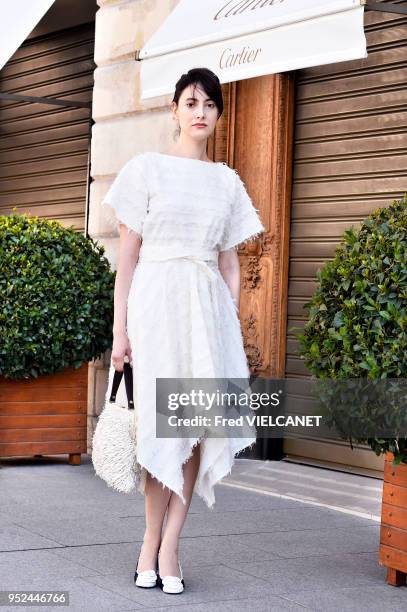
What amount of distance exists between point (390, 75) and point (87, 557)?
3972mm

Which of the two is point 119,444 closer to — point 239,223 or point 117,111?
point 239,223

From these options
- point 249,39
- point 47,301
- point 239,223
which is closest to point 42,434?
point 47,301

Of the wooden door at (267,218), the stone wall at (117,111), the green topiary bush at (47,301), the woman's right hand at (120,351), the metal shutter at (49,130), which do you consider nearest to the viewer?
the woman's right hand at (120,351)

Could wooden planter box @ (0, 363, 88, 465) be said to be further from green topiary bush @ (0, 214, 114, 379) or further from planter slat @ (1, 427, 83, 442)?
green topiary bush @ (0, 214, 114, 379)

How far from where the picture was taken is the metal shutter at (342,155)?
723cm

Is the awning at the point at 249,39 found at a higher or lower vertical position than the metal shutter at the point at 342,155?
higher

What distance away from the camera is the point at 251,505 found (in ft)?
21.4

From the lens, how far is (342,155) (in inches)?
300

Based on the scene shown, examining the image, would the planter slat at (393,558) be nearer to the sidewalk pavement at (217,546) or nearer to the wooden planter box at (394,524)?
the wooden planter box at (394,524)

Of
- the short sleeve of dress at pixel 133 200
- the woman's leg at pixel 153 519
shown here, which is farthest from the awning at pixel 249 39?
the woman's leg at pixel 153 519

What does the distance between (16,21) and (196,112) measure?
502cm

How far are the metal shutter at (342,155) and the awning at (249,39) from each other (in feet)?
2.87

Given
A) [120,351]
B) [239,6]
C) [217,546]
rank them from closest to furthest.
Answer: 1. [120,351]
2. [217,546]
3. [239,6]

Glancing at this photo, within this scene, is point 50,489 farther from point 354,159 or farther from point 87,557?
point 354,159
